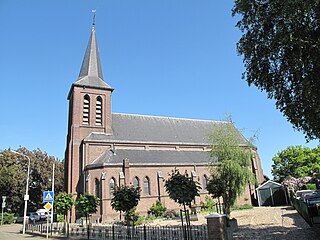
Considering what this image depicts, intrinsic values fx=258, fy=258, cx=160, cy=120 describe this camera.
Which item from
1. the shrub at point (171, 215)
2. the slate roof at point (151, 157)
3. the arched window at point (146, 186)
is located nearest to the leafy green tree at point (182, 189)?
the shrub at point (171, 215)

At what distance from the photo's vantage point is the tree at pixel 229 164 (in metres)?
21.7

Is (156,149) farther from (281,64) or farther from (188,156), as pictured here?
(281,64)

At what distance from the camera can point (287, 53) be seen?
36.7ft

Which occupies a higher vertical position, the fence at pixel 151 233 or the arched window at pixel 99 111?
the arched window at pixel 99 111

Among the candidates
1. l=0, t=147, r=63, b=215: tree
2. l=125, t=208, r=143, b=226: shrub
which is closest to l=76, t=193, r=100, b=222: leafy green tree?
l=125, t=208, r=143, b=226: shrub

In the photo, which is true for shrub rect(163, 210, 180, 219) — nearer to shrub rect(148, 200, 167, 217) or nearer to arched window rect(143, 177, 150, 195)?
shrub rect(148, 200, 167, 217)

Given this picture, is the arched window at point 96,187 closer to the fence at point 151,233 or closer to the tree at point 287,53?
the fence at point 151,233

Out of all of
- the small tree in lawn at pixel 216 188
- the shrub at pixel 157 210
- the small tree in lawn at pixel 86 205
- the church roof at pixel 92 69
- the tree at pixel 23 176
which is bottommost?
the shrub at pixel 157 210

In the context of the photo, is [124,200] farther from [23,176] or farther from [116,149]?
[23,176]

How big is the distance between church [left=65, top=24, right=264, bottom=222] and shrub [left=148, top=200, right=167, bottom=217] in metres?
1.11

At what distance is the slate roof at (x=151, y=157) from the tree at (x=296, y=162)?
22.5 meters

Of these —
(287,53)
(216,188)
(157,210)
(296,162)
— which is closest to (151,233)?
(216,188)

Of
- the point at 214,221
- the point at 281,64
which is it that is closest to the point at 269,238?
the point at 214,221

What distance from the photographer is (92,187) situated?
2917cm
